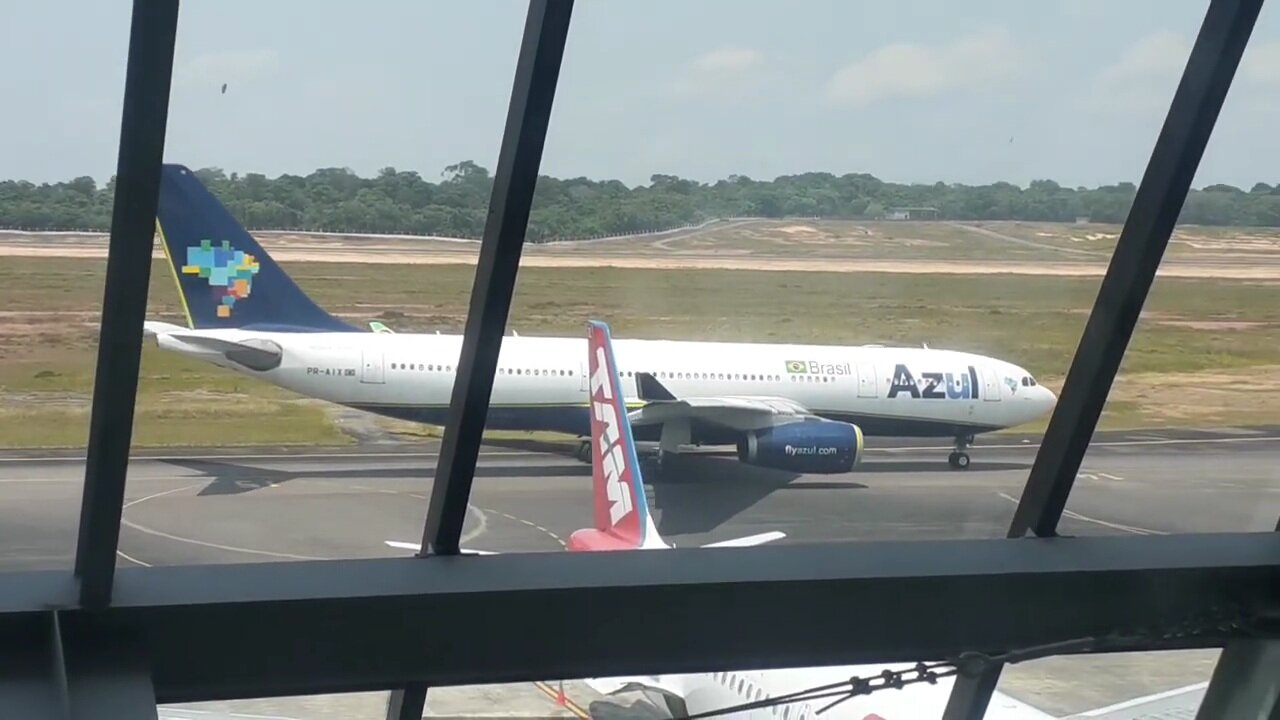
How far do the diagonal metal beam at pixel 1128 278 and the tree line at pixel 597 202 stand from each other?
72mm

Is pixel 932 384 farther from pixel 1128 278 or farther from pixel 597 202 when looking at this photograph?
pixel 597 202

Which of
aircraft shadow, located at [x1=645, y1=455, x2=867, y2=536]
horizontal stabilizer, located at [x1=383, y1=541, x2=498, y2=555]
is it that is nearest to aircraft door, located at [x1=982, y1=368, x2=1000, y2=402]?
aircraft shadow, located at [x1=645, y1=455, x2=867, y2=536]

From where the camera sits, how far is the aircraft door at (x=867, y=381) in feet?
12.8

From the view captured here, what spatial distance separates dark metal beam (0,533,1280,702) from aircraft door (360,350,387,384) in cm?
103

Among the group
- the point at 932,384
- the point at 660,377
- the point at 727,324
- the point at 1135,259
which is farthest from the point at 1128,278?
the point at 932,384

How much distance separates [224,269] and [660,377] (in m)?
1.80

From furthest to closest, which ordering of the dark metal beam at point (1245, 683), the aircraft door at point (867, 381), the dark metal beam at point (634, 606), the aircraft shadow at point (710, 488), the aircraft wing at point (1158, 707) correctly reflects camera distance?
the aircraft door at point (867, 381)
the aircraft shadow at point (710, 488)
the aircraft wing at point (1158, 707)
the dark metal beam at point (1245, 683)
the dark metal beam at point (634, 606)

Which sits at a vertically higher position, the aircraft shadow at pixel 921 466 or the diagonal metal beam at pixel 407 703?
the aircraft shadow at pixel 921 466

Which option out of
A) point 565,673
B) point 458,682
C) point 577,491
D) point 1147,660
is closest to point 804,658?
point 565,673

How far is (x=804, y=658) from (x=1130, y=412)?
3.23ft

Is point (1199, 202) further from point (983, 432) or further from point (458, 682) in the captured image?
point (458, 682)

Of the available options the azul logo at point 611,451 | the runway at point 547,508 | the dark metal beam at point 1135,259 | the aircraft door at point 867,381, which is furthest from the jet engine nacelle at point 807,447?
the dark metal beam at point 1135,259

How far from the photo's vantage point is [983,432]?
3549 millimetres

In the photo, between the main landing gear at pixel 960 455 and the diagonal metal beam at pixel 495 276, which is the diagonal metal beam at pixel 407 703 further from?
the main landing gear at pixel 960 455
